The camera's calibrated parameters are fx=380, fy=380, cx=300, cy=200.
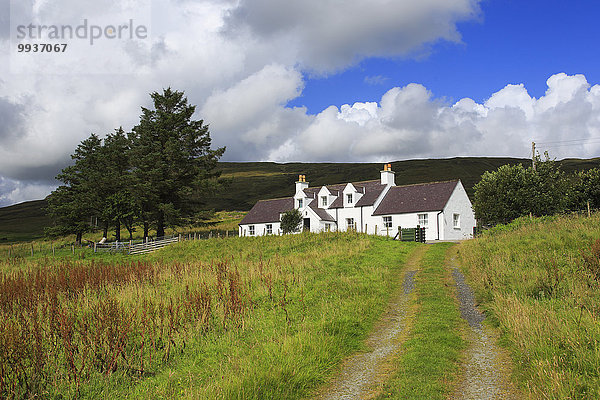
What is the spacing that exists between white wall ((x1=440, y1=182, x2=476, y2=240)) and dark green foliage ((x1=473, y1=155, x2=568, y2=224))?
548cm

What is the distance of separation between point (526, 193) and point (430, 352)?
94.6 ft

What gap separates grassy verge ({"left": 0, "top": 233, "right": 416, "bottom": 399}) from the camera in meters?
5.82

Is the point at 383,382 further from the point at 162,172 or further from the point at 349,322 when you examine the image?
the point at 162,172

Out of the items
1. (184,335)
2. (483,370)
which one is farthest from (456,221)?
(184,335)

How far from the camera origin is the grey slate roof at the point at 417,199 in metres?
39.7

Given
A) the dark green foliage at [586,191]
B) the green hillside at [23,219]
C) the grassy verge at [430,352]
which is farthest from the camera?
the green hillside at [23,219]

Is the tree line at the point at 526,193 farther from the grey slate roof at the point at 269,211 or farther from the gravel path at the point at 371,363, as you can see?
the gravel path at the point at 371,363

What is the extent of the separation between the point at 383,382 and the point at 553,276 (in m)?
6.58

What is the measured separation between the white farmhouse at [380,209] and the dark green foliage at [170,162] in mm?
10193

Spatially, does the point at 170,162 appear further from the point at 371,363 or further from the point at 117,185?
the point at 371,363

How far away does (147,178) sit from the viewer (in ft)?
140

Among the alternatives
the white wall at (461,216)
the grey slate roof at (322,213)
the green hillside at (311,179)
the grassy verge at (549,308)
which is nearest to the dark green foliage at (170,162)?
the grey slate roof at (322,213)

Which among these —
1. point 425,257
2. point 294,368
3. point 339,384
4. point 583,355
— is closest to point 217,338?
point 294,368

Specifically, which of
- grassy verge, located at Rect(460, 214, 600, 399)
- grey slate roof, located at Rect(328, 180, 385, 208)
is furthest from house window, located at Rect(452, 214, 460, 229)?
grassy verge, located at Rect(460, 214, 600, 399)
